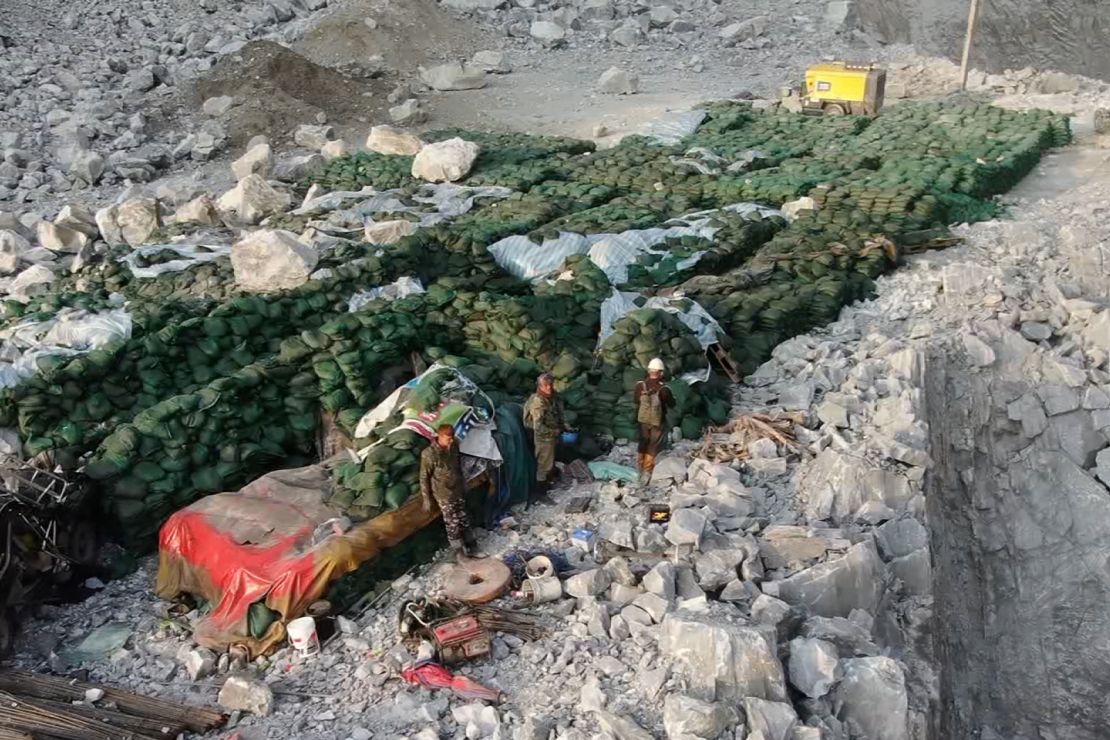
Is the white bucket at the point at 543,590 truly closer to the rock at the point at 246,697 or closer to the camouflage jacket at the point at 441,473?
the camouflage jacket at the point at 441,473

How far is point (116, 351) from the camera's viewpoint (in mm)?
9398

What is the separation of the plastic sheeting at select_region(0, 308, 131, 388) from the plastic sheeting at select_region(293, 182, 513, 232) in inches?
155

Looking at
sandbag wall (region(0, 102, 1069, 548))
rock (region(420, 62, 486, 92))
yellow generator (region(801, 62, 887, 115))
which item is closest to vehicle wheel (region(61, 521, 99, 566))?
sandbag wall (region(0, 102, 1069, 548))

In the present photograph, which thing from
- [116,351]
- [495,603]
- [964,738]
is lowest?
[964,738]

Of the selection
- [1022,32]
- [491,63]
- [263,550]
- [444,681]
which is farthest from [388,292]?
[1022,32]

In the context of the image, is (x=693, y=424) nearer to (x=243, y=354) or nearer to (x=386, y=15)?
(x=243, y=354)

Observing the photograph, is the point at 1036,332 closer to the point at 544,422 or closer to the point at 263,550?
the point at 544,422

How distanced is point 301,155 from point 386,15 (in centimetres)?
1039

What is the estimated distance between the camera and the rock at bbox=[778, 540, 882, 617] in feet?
22.5

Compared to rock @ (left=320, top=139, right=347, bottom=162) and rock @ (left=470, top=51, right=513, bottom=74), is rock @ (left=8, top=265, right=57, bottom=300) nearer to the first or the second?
rock @ (left=320, top=139, right=347, bottom=162)

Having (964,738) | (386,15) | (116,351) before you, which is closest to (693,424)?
(964,738)

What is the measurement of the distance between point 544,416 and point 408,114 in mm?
16160

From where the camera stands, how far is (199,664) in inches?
265

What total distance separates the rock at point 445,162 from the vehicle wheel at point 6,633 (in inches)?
434
